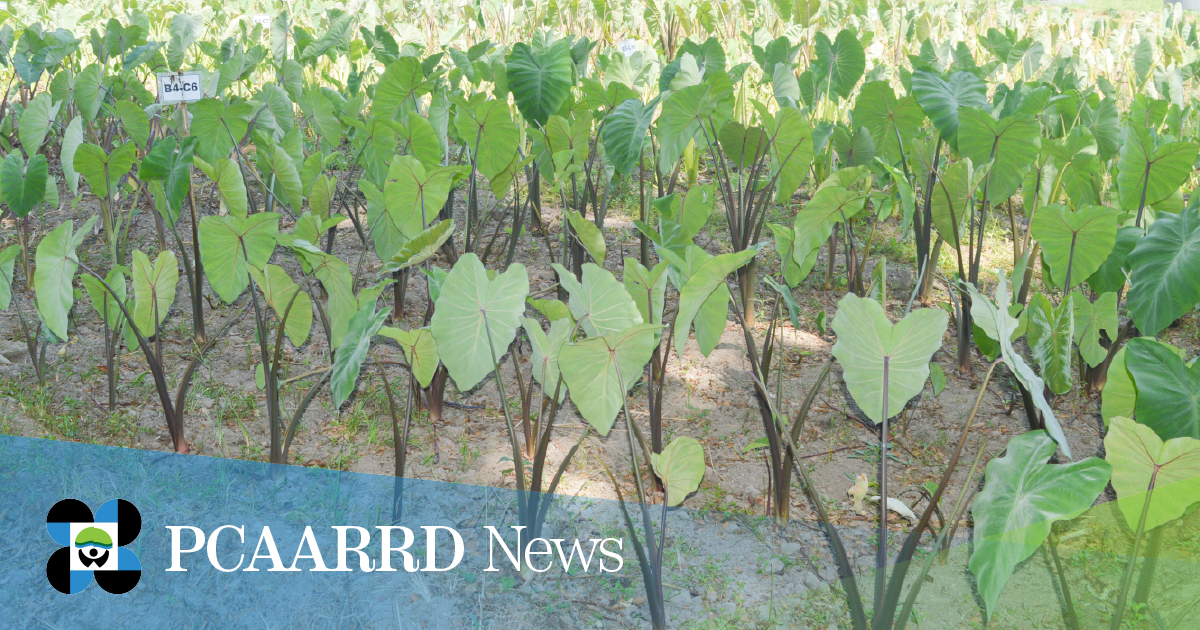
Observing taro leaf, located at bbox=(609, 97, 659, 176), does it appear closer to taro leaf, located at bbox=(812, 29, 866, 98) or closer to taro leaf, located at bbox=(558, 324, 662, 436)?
taro leaf, located at bbox=(558, 324, 662, 436)

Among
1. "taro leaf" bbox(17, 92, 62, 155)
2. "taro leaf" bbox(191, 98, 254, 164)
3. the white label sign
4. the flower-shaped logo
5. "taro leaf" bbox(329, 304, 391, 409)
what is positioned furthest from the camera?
the white label sign

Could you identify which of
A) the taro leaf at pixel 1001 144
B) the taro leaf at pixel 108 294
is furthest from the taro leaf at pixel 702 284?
the taro leaf at pixel 108 294

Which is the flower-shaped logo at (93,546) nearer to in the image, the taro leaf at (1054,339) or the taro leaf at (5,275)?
the taro leaf at (5,275)

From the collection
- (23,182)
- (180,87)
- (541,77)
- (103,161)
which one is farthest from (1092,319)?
(180,87)

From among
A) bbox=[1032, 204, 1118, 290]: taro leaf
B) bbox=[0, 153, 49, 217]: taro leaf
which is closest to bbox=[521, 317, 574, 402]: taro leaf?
bbox=[1032, 204, 1118, 290]: taro leaf

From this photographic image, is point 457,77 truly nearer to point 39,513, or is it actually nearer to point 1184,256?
point 39,513

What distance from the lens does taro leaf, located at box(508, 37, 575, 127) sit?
2.00m

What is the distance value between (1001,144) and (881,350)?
0.89m

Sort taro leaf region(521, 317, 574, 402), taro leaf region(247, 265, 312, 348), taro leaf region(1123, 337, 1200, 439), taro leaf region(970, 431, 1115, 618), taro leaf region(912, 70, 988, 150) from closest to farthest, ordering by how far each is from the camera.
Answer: taro leaf region(970, 431, 1115, 618), taro leaf region(1123, 337, 1200, 439), taro leaf region(521, 317, 574, 402), taro leaf region(247, 265, 312, 348), taro leaf region(912, 70, 988, 150)

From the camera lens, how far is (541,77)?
2.02 metres

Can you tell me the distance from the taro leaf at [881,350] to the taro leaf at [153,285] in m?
1.29

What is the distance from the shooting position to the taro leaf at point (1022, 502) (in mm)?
867

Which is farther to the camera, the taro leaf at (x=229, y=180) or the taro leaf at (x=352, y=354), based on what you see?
the taro leaf at (x=229, y=180)

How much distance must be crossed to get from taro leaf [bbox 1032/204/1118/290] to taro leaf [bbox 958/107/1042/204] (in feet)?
0.71
